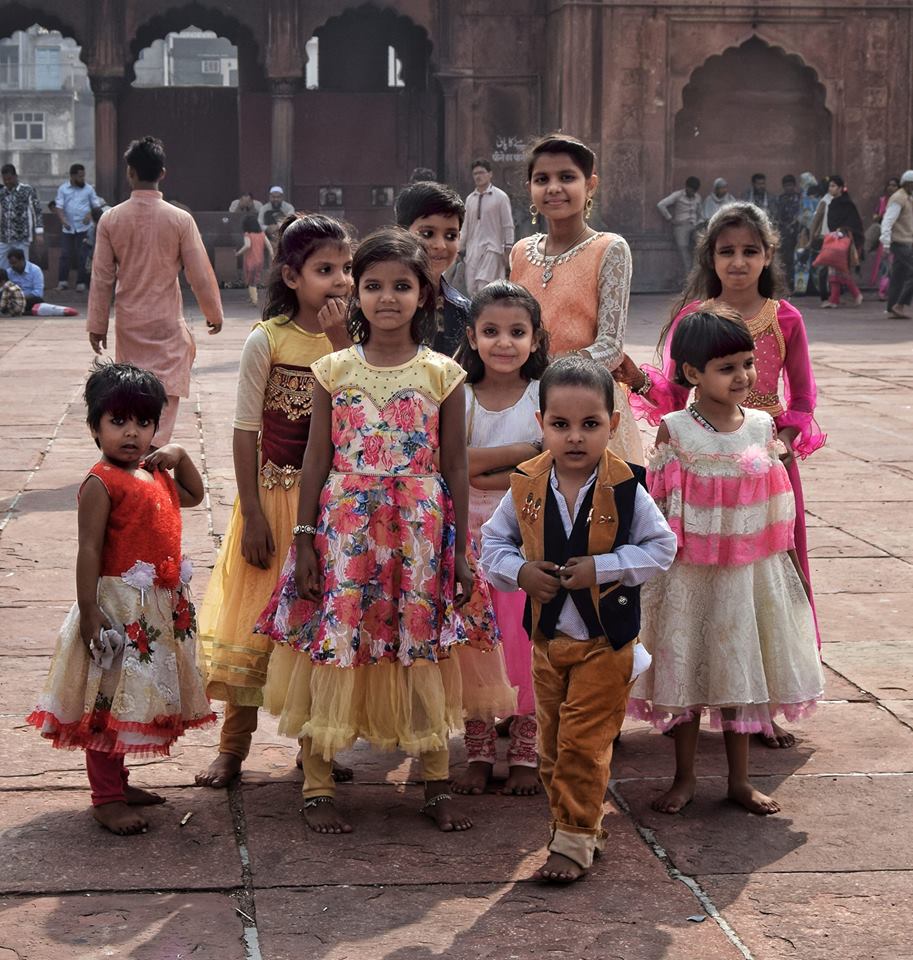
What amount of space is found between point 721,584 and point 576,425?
0.68 meters

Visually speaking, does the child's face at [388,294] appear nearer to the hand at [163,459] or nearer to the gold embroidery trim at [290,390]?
the gold embroidery trim at [290,390]

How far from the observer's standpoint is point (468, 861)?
3400 millimetres

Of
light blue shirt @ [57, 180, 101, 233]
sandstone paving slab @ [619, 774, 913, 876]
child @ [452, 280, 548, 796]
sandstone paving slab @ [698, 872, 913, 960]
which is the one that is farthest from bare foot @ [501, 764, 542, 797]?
light blue shirt @ [57, 180, 101, 233]

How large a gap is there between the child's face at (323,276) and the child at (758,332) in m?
0.78

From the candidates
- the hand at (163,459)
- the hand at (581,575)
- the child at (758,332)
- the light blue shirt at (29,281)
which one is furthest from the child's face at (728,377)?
the light blue shirt at (29,281)

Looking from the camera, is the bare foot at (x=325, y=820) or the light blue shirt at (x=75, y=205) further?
the light blue shirt at (x=75, y=205)

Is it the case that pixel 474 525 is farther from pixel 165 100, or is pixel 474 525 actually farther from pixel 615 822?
pixel 165 100

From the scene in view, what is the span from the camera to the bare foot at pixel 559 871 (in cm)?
325

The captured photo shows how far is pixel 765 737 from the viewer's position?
13.9 feet

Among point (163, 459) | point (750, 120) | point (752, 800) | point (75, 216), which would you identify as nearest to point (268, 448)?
point (163, 459)

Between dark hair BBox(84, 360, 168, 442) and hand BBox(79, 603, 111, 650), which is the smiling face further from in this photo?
hand BBox(79, 603, 111, 650)

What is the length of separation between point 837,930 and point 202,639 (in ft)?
5.39

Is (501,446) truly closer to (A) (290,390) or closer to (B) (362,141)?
(A) (290,390)

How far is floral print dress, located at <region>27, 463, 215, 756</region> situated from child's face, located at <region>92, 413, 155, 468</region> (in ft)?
0.11
